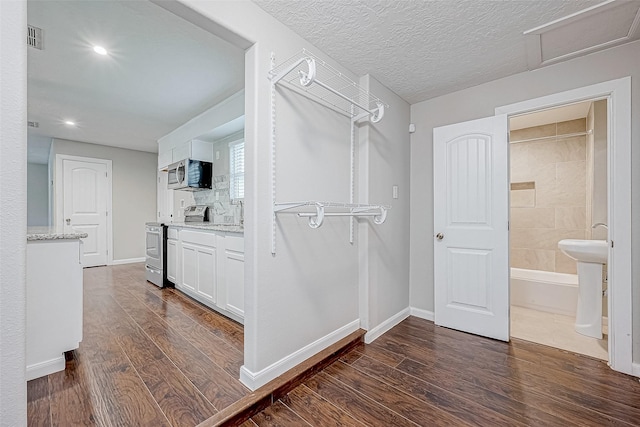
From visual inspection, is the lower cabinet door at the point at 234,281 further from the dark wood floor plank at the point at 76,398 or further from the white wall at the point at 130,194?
the white wall at the point at 130,194

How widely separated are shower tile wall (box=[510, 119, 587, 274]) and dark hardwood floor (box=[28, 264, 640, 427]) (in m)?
1.88

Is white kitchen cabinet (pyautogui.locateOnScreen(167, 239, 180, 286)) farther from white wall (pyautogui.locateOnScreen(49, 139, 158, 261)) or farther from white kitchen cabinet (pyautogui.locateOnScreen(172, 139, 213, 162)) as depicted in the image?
white wall (pyautogui.locateOnScreen(49, 139, 158, 261))

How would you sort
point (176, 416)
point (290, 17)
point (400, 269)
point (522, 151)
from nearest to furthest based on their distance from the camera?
point (176, 416), point (290, 17), point (400, 269), point (522, 151)

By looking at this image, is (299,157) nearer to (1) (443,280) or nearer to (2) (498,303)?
(1) (443,280)

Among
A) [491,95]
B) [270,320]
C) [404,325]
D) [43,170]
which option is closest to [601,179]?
[491,95]

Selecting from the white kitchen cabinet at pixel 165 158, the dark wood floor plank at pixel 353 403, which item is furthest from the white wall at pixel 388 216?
the white kitchen cabinet at pixel 165 158

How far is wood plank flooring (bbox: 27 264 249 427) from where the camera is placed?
147 cm

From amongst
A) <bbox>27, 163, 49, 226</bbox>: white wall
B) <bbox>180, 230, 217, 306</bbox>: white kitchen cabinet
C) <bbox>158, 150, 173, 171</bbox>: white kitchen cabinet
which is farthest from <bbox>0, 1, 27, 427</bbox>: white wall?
<bbox>27, 163, 49, 226</bbox>: white wall

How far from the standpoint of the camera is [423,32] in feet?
6.10

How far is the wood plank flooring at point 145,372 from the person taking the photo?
4.82ft

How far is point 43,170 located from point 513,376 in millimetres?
10744

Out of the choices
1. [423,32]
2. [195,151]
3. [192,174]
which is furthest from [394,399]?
[195,151]

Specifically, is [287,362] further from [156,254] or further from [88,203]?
[88,203]

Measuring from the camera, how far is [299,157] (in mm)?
1908
